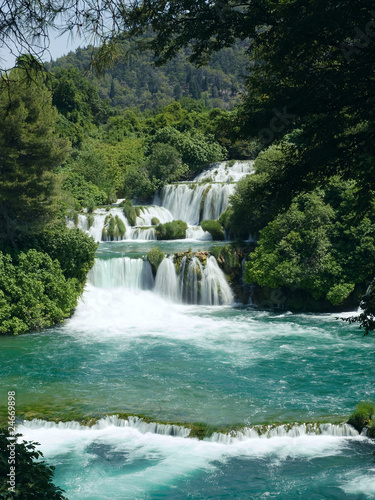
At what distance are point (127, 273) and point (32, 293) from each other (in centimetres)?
551

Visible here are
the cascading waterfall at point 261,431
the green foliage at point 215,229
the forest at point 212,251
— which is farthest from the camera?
the green foliage at point 215,229

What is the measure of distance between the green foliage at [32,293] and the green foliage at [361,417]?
1232 centimetres

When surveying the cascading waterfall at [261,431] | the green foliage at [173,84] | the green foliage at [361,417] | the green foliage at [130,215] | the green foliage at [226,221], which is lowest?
the cascading waterfall at [261,431]

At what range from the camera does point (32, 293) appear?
19.7 metres

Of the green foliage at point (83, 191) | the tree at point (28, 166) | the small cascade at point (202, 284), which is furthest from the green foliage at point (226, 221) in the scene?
the tree at point (28, 166)

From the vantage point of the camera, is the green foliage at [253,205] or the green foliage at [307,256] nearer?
the green foliage at [307,256]

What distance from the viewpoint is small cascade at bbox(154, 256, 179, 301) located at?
23.8 meters

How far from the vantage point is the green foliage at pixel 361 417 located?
37.9ft

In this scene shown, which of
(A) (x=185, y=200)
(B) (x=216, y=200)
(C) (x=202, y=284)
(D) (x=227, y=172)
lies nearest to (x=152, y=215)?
(A) (x=185, y=200)

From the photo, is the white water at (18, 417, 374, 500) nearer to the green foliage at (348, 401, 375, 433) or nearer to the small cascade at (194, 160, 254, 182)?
the green foliage at (348, 401, 375, 433)

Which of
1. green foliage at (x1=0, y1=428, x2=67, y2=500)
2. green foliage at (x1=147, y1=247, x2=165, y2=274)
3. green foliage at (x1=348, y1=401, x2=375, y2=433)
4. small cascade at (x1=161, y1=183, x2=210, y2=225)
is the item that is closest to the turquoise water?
green foliage at (x1=348, y1=401, x2=375, y2=433)

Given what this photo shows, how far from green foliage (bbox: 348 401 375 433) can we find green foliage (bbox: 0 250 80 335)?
12.3m

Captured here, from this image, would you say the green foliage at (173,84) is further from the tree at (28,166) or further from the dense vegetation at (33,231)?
the dense vegetation at (33,231)

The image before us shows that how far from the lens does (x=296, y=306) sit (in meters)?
22.6
